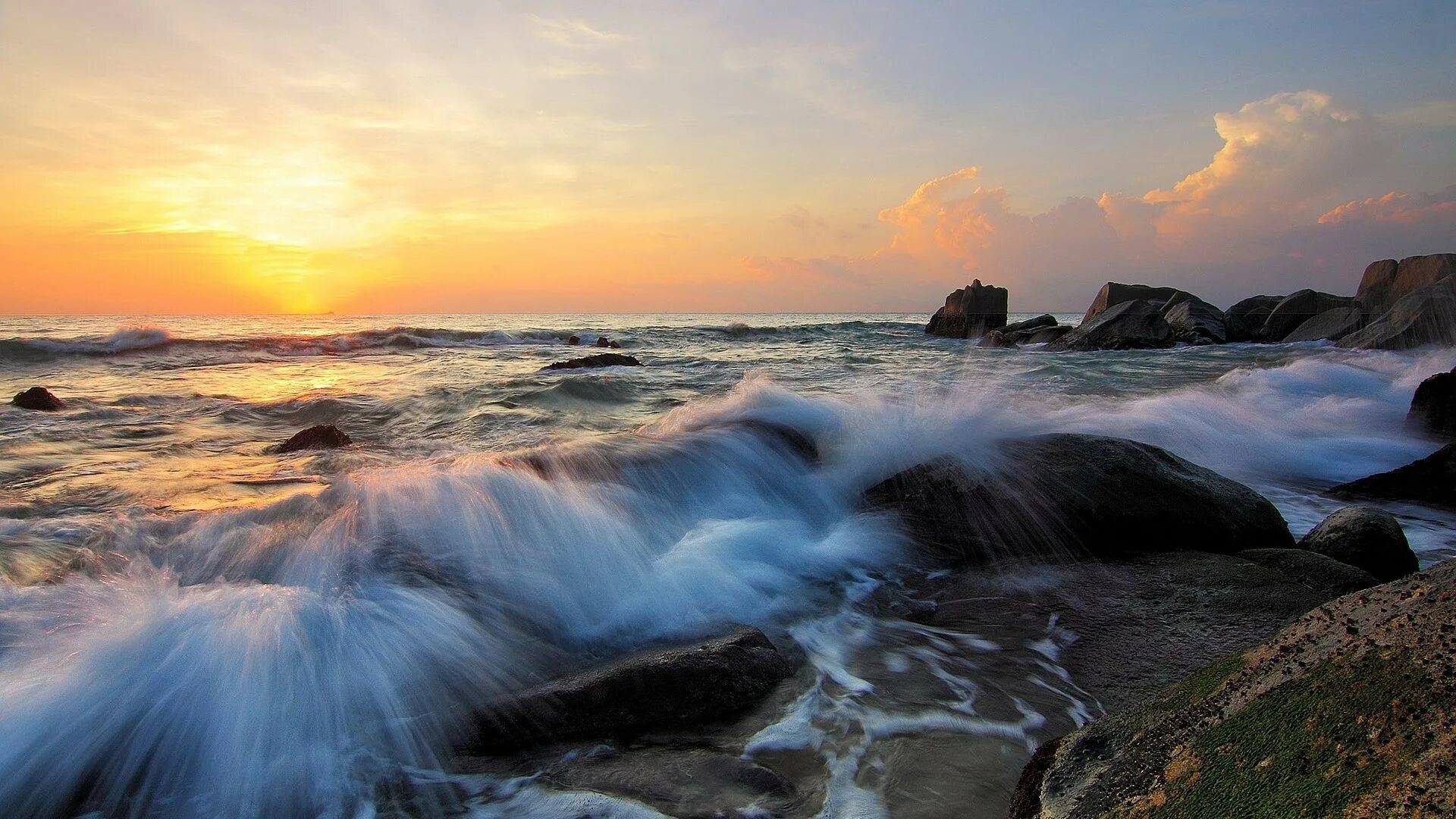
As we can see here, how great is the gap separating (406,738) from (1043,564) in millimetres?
2982

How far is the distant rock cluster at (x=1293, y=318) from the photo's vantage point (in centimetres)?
1524

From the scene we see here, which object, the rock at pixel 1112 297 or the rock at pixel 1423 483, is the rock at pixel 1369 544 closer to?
the rock at pixel 1423 483

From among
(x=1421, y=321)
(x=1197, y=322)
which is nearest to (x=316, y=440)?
(x=1421, y=321)

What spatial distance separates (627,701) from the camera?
7.80 ft

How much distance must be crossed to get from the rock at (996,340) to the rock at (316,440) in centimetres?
2350

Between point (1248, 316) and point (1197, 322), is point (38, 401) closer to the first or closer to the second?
point (1197, 322)

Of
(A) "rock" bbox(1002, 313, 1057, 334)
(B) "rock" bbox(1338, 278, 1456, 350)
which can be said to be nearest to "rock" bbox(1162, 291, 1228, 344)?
(A) "rock" bbox(1002, 313, 1057, 334)

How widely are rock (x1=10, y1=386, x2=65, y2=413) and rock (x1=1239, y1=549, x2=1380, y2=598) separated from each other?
38.7 feet

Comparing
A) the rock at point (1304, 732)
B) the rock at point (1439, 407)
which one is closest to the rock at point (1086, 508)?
the rock at point (1304, 732)

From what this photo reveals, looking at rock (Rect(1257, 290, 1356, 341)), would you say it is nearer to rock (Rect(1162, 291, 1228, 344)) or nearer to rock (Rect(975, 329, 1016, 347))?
rock (Rect(1162, 291, 1228, 344))

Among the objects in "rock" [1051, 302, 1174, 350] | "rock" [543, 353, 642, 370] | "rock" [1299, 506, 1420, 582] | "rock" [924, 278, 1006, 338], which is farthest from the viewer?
"rock" [924, 278, 1006, 338]

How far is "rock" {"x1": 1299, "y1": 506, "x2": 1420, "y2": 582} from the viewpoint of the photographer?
3.47 m

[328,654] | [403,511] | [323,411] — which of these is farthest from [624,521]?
[323,411]

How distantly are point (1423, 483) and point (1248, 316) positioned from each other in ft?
80.3
